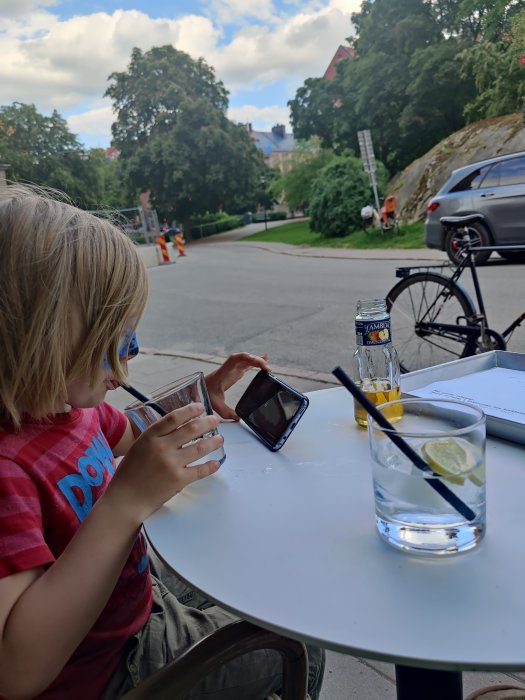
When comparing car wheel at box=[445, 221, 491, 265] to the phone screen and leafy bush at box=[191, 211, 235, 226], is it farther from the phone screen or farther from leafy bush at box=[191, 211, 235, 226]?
leafy bush at box=[191, 211, 235, 226]

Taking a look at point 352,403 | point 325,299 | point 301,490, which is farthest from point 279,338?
point 301,490

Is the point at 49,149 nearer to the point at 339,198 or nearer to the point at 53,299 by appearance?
the point at 339,198

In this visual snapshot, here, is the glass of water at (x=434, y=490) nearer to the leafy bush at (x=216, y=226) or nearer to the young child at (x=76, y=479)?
the young child at (x=76, y=479)

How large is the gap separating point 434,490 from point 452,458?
46 millimetres

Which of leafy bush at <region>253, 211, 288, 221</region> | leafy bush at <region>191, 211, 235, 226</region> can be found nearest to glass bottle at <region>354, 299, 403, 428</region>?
leafy bush at <region>191, 211, 235, 226</region>

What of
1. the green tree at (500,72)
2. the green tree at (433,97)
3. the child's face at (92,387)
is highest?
the green tree at (433,97)

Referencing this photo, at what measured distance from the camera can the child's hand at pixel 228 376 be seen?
128 centimetres

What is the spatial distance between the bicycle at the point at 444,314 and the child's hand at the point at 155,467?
2.94 metres

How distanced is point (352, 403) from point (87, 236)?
0.68 metres

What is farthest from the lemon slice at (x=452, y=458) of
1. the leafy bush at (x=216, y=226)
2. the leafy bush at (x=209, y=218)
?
the leafy bush at (x=209, y=218)

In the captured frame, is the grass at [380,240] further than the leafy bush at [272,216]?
No

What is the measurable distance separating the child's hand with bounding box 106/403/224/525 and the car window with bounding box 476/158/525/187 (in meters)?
7.78

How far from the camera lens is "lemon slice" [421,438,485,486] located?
27.0 inches

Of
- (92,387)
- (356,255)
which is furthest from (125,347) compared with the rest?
(356,255)
